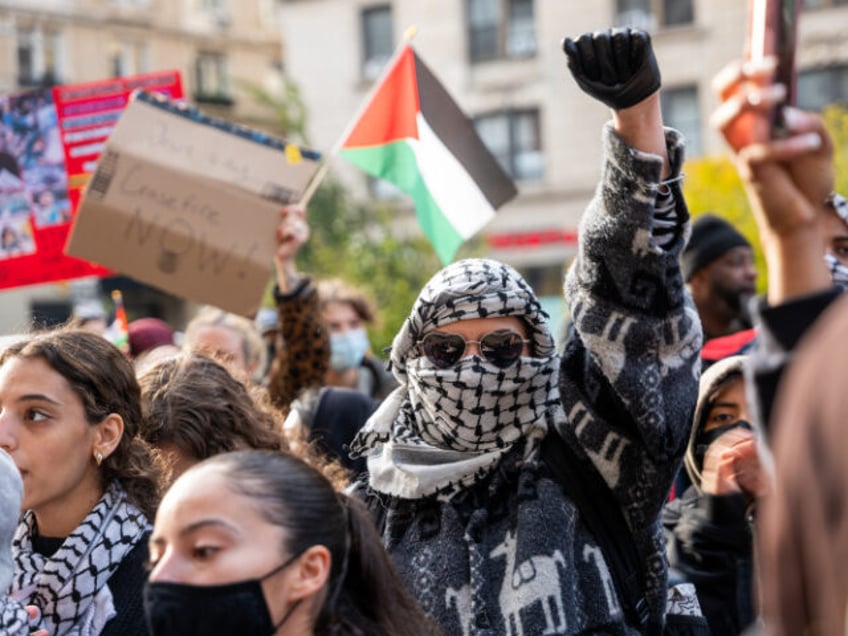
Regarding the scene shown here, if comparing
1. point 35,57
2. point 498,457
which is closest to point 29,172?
point 498,457

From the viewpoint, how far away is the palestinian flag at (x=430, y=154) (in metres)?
5.20

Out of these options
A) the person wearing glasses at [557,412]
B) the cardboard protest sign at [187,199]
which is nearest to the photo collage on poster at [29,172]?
the cardboard protest sign at [187,199]

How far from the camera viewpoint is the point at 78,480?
361 cm

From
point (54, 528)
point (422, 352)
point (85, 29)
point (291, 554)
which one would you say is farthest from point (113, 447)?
point (85, 29)

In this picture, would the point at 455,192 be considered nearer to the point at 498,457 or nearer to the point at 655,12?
the point at 498,457

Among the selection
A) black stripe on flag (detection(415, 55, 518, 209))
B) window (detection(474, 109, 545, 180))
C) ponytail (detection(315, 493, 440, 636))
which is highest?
black stripe on flag (detection(415, 55, 518, 209))

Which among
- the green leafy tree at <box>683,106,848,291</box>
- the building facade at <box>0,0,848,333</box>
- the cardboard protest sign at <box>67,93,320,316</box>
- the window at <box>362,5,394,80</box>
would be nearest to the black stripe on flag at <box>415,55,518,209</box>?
the cardboard protest sign at <box>67,93,320,316</box>

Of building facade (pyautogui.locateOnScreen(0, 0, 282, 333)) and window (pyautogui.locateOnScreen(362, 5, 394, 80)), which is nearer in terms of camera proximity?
window (pyautogui.locateOnScreen(362, 5, 394, 80))

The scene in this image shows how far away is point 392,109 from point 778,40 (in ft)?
12.7

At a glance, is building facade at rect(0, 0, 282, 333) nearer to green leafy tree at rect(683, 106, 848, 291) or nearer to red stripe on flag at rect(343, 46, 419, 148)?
green leafy tree at rect(683, 106, 848, 291)

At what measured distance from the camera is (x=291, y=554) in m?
2.70

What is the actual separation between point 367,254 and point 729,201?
6172 mm

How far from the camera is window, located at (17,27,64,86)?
3591 centimetres

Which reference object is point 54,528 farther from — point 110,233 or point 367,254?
point 367,254
